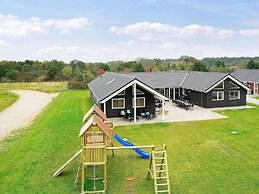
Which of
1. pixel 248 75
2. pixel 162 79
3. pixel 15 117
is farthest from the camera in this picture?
pixel 248 75

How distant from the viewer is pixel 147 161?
42.1ft

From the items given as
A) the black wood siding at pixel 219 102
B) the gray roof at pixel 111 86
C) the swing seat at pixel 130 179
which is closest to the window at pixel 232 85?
the black wood siding at pixel 219 102

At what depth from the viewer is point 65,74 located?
71.6 metres

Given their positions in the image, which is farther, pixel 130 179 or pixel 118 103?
pixel 118 103

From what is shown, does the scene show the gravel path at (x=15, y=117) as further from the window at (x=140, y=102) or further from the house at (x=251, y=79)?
the house at (x=251, y=79)

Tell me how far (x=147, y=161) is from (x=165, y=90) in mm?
21463

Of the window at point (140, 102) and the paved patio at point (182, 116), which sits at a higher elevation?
the window at point (140, 102)

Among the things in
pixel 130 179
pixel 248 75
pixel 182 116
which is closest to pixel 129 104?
pixel 182 116

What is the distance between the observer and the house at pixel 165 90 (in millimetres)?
21750

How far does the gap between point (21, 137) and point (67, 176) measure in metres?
7.55

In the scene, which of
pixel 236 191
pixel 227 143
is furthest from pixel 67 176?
pixel 227 143

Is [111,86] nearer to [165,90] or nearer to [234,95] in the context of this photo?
[165,90]

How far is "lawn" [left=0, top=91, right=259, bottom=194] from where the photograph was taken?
1018 centimetres

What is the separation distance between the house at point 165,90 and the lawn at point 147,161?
324 centimetres
